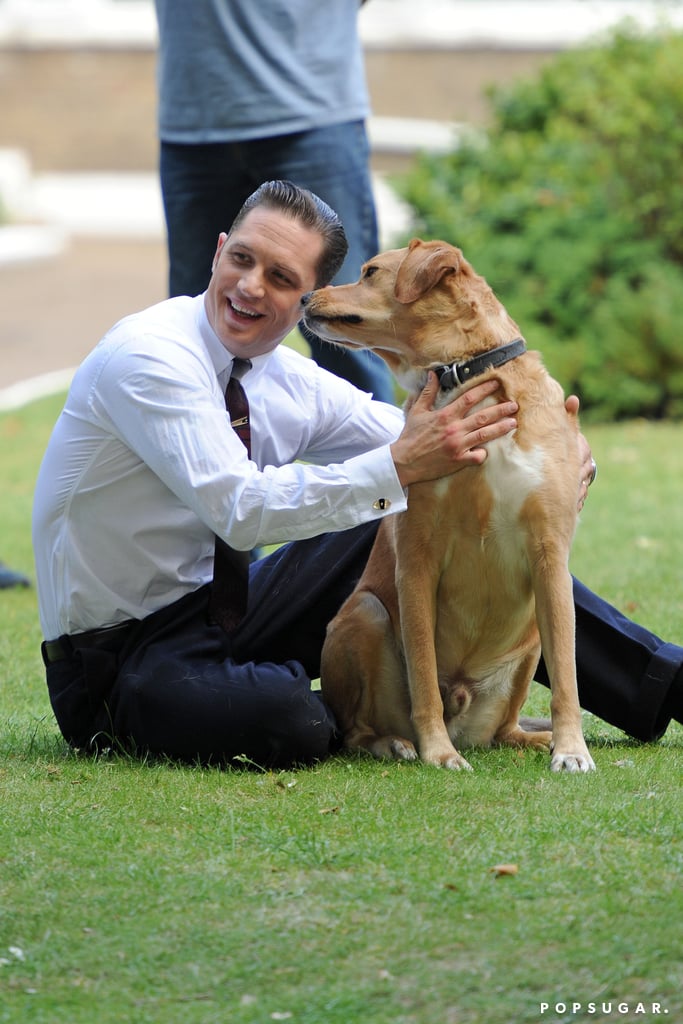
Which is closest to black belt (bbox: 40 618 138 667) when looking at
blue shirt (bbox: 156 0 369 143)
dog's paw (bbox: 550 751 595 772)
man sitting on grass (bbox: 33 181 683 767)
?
man sitting on grass (bbox: 33 181 683 767)

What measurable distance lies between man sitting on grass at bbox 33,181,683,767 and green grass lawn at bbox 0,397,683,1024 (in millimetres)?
154

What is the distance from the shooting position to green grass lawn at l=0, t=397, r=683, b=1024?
2496 mm

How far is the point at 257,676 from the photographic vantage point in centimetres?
394

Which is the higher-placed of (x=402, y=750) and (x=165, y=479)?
(x=165, y=479)

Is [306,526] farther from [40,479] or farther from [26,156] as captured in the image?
[26,156]

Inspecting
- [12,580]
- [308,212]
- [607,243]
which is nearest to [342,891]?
[308,212]

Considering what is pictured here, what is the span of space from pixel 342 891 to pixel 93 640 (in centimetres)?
136

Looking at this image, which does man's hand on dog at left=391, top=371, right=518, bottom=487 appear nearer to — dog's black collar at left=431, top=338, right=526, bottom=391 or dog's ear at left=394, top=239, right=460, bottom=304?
dog's black collar at left=431, top=338, right=526, bottom=391

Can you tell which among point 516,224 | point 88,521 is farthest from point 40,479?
point 516,224

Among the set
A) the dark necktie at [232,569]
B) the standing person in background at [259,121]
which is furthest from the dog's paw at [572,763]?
the standing person in background at [259,121]

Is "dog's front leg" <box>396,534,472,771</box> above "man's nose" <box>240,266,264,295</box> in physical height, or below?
below

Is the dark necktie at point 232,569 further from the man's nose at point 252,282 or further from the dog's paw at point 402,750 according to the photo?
the dog's paw at point 402,750

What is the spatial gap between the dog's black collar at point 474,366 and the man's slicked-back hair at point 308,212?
0.52 m

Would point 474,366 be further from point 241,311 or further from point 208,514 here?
point 208,514
